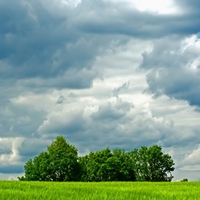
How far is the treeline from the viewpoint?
84750 millimetres

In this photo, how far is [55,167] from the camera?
8475 cm

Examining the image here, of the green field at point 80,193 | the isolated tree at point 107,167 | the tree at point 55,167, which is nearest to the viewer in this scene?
the green field at point 80,193

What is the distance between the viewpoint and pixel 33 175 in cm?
8575

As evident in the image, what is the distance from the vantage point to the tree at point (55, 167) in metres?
83.7

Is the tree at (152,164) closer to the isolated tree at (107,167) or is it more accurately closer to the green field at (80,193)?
the isolated tree at (107,167)

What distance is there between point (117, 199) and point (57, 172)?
233ft

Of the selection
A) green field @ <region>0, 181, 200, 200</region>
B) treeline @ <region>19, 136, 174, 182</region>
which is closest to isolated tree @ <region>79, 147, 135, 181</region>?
treeline @ <region>19, 136, 174, 182</region>

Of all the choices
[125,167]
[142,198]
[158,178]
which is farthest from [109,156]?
[142,198]

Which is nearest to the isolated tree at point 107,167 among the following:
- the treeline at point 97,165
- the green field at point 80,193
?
the treeline at point 97,165

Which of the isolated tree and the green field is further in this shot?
the isolated tree

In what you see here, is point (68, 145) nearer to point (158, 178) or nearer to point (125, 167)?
point (125, 167)

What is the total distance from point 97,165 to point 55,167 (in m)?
9.92

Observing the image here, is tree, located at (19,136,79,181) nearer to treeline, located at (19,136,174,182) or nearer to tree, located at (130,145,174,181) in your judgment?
treeline, located at (19,136,174,182)

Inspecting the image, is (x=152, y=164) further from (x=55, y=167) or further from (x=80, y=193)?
(x=80, y=193)
